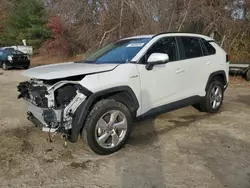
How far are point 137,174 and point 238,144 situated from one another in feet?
6.10

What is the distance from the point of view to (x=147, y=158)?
373 centimetres

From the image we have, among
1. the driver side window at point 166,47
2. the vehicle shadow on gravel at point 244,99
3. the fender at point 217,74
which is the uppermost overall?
the driver side window at point 166,47

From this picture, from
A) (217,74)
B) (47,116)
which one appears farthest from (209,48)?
(47,116)

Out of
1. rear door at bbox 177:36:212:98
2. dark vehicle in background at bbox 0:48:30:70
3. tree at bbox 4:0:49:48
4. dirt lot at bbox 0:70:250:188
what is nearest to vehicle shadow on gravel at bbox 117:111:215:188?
dirt lot at bbox 0:70:250:188

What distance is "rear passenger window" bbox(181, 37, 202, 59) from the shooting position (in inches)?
200

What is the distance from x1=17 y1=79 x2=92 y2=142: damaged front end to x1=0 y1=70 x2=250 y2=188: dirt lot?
20.3 inches

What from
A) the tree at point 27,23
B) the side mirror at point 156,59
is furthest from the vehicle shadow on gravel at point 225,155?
the tree at point 27,23

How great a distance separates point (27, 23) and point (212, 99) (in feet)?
110

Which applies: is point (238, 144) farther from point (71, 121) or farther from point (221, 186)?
point (71, 121)

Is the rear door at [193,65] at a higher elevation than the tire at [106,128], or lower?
higher

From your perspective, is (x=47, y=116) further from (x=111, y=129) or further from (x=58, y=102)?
(x=111, y=129)

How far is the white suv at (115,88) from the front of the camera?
3.58 metres

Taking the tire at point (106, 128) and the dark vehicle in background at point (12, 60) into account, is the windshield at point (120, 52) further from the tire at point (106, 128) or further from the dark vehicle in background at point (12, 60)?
the dark vehicle in background at point (12, 60)

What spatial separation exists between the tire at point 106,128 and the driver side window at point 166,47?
1098 mm
